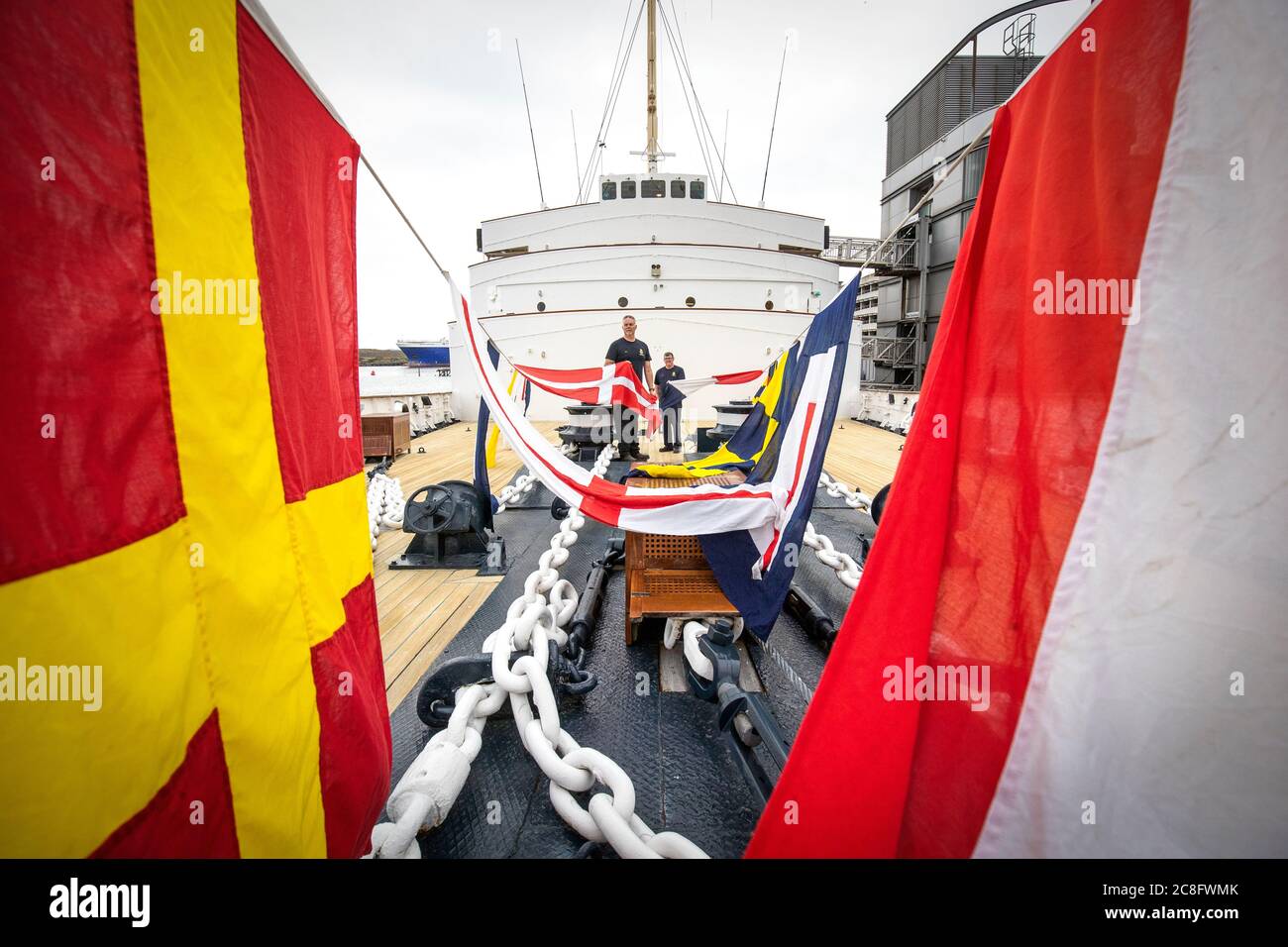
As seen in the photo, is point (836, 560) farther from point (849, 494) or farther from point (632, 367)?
point (632, 367)

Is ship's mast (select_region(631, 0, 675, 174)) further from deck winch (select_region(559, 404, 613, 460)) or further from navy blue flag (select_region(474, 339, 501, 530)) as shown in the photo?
navy blue flag (select_region(474, 339, 501, 530))

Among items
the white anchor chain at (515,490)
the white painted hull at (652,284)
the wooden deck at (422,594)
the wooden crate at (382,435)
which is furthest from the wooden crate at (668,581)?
the white painted hull at (652,284)

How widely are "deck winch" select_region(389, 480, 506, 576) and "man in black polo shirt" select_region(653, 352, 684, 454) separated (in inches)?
120

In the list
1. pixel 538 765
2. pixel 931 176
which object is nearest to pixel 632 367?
pixel 538 765

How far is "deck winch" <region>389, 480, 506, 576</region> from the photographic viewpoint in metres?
3.04

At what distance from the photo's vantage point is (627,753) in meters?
1.51

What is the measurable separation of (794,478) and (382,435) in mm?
5532

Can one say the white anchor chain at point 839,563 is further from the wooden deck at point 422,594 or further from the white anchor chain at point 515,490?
the white anchor chain at point 515,490

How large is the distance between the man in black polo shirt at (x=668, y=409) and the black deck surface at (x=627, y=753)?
3.67 metres

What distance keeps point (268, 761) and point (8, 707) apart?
386 millimetres

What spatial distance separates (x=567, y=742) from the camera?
128 centimetres

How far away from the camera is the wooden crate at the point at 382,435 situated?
19.1ft
